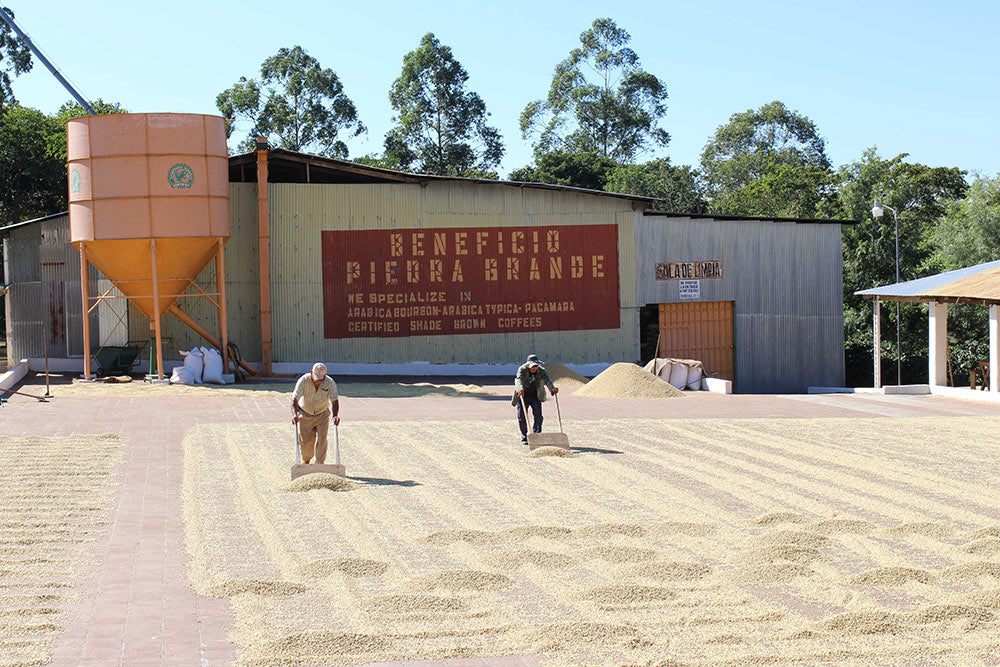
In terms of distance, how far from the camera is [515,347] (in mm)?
31688

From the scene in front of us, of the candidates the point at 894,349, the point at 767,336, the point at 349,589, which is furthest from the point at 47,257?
the point at 894,349

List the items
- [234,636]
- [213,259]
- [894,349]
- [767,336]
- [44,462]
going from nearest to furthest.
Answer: [234,636]
[44,462]
[213,259]
[767,336]
[894,349]

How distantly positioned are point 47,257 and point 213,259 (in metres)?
4.72

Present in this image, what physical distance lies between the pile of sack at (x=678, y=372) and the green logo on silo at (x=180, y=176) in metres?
12.5

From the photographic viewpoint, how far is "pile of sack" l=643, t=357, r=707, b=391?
93.2ft

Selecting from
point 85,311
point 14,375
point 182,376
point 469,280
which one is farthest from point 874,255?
point 14,375

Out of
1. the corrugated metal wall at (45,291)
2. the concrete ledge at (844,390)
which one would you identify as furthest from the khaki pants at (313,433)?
the corrugated metal wall at (45,291)

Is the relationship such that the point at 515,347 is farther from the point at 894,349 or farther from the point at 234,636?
the point at 234,636

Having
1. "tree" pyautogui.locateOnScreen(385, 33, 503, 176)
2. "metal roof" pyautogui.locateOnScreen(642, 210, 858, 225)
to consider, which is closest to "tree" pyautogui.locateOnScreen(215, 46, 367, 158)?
"tree" pyautogui.locateOnScreen(385, 33, 503, 176)

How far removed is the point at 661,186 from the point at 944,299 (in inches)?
1389

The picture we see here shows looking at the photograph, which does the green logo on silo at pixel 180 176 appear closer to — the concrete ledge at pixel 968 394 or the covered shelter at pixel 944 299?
the covered shelter at pixel 944 299

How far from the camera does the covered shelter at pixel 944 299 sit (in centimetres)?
2500

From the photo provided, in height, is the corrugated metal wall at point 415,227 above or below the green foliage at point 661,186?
below

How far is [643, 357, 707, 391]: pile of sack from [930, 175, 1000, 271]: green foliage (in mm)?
19443
